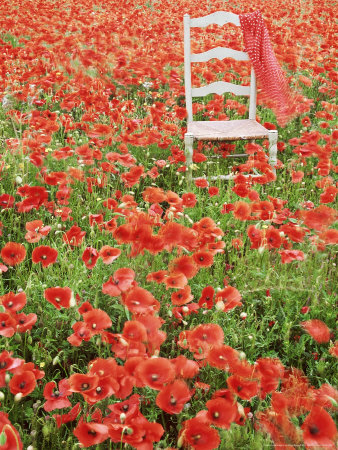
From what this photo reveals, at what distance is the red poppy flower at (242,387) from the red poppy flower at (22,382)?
641 millimetres

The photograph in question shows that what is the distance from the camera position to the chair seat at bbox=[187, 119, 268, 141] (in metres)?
3.42

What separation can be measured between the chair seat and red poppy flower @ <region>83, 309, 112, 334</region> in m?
2.05

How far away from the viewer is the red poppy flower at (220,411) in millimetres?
1404

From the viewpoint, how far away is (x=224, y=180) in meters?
3.72

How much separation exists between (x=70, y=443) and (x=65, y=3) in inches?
389

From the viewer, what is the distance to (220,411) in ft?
4.67

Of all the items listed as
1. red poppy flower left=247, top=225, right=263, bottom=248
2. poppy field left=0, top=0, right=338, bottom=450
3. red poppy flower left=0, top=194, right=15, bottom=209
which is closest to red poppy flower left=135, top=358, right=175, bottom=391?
poppy field left=0, top=0, right=338, bottom=450

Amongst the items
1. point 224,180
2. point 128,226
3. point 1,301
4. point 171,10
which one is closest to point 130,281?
point 128,226

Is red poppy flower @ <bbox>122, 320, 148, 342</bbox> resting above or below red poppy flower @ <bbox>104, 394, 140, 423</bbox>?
above

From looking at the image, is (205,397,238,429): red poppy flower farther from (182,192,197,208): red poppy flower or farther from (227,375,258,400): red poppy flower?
(182,192,197,208): red poppy flower

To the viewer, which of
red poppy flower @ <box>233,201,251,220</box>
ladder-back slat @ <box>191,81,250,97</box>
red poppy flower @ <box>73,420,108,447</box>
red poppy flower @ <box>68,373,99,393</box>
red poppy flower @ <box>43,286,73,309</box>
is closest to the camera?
red poppy flower @ <box>73,420,108,447</box>

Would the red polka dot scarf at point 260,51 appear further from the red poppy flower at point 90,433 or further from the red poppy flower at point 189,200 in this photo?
the red poppy flower at point 90,433

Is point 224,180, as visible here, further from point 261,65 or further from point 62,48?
point 62,48

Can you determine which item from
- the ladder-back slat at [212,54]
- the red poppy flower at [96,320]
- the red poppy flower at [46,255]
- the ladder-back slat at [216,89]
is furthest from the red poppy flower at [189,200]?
the ladder-back slat at [212,54]
